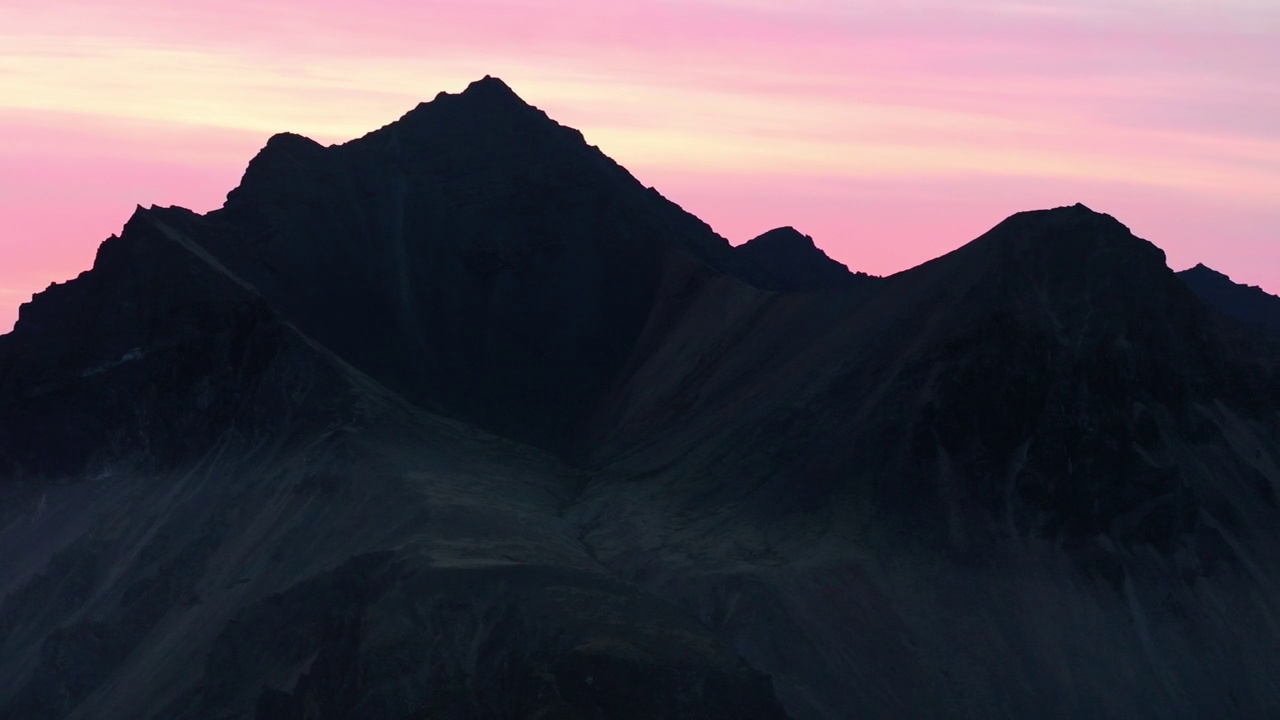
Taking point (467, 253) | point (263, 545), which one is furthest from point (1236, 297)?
point (263, 545)

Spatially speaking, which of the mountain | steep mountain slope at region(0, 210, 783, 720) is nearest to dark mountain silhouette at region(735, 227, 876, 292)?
the mountain

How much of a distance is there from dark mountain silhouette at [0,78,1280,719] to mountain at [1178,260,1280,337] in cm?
5606

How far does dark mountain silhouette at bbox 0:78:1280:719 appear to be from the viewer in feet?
292

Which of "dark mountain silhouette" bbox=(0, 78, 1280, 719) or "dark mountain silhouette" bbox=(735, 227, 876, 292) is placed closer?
"dark mountain silhouette" bbox=(0, 78, 1280, 719)

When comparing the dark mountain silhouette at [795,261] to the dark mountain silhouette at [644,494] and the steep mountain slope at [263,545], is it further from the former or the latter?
the steep mountain slope at [263,545]

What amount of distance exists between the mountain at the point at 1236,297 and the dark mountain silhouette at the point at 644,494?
184ft

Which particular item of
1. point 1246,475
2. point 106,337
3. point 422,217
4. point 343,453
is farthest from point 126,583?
point 1246,475

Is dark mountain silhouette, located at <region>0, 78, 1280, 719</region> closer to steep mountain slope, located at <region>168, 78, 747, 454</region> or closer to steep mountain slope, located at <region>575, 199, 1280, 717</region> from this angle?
steep mountain slope, located at <region>575, 199, 1280, 717</region>

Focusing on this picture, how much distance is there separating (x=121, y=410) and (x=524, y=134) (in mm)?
48723

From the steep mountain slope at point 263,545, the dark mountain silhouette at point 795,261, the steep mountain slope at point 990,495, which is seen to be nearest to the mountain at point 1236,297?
the dark mountain silhouette at point 795,261

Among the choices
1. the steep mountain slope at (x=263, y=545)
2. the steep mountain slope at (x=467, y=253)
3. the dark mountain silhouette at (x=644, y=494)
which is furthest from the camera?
the steep mountain slope at (x=467, y=253)

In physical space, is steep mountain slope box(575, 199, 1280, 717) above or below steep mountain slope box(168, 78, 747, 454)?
below

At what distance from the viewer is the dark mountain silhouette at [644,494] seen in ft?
292

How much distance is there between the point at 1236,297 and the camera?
187m
